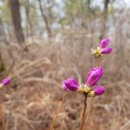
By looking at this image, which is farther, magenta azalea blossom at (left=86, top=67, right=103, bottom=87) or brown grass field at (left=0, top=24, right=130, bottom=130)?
brown grass field at (left=0, top=24, right=130, bottom=130)

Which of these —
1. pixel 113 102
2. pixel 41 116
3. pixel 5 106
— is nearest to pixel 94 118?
pixel 113 102

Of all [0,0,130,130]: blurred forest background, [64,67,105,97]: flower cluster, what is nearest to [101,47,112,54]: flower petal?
[64,67,105,97]: flower cluster

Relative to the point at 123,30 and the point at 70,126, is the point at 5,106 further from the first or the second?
the point at 123,30

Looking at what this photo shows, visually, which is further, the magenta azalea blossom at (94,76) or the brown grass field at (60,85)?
the brown grass field at (60,85)

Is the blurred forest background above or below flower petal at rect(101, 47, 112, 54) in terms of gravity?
below

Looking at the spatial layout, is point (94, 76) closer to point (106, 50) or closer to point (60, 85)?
point (106, 50)

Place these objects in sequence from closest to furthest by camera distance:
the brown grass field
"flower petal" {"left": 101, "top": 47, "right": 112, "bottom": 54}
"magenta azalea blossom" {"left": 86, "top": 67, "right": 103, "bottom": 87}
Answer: "magenta azalea blossom" {"left": 86, "top": 67, "right": 103, "bottom": 87}
"flower petal" {"left": 101, "top": 47, "right": 112, "bottom": 54}
the brown grass field

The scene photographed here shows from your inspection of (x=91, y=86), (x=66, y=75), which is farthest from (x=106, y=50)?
(x=66, y=75)

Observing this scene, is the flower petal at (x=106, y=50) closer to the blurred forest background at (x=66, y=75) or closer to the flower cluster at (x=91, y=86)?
the flower cluster at (x=91, y=86)

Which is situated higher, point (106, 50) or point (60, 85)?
point (106, 50)

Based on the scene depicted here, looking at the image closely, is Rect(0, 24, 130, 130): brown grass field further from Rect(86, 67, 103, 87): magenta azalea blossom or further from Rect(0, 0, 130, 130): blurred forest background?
Rect(86, 67, 103, 87): magenta azalea blossom

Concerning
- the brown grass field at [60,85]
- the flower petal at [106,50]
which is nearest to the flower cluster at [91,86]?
the flower petal at [106,50]
